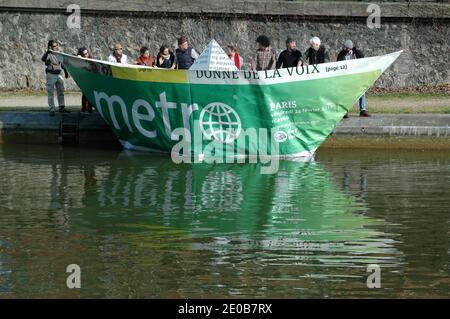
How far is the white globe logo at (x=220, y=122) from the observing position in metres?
19.8

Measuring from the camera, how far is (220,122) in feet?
65.1

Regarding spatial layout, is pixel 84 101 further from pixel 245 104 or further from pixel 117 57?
pixel 245 104

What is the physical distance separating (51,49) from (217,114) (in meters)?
4.00

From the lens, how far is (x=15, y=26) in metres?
26.3

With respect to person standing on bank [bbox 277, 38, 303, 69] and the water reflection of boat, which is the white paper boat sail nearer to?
the water reflection of boat

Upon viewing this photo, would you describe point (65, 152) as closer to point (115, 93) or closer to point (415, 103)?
point (115, 93)

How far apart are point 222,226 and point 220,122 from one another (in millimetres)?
5495

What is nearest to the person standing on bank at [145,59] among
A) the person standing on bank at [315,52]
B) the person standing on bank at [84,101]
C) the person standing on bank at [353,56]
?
the person standing on bank at [84,101]

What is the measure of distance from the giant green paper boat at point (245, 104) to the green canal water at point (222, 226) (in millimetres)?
490

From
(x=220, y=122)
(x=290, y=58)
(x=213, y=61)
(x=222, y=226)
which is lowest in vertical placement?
(x=222, y=226)

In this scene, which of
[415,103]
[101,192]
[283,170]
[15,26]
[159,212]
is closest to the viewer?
[159,212]

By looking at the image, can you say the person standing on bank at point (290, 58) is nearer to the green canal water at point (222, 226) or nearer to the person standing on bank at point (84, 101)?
the green canal water at point (222, 226)

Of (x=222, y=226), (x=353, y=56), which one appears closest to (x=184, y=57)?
A: (x=353, y=56)

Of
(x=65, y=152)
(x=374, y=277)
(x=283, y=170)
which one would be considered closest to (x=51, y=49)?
(x=65, y=152)
